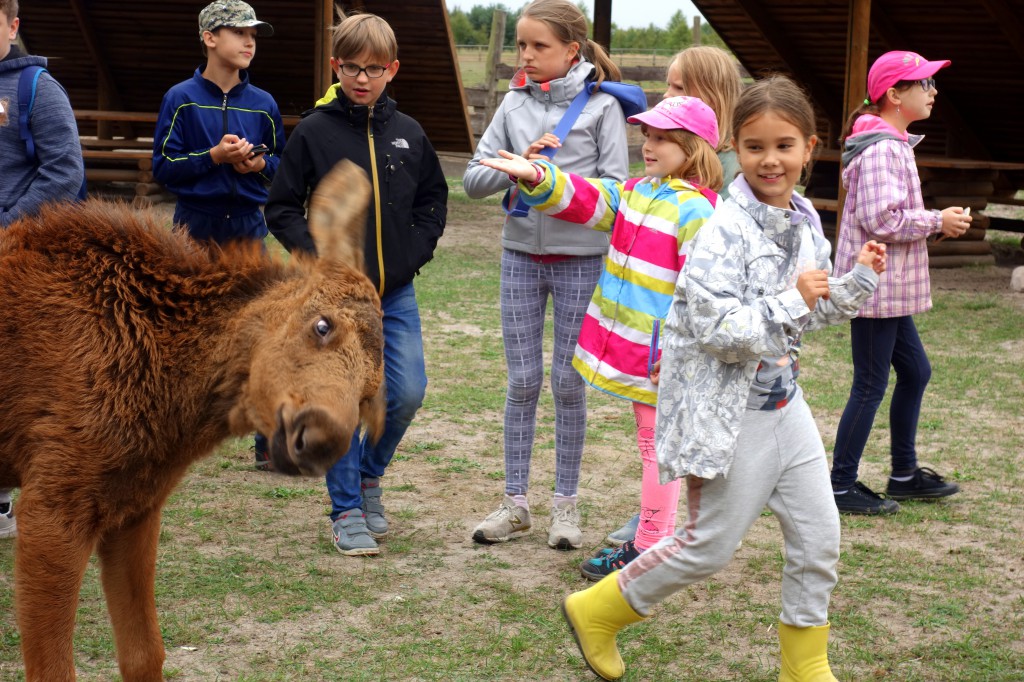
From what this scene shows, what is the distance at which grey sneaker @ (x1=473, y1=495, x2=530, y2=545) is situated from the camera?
5035 mm

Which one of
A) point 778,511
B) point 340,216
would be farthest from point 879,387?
point 340,216

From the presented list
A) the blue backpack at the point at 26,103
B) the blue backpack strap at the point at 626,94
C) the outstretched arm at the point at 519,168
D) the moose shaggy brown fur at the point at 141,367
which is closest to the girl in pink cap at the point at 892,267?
the blue backpack strap at the point at 626,94

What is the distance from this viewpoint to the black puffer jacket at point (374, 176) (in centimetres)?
462

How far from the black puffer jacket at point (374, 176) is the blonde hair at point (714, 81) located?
1275 mm

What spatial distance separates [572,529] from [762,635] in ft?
3.77

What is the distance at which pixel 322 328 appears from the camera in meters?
3.01

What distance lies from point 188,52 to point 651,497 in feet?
48.4

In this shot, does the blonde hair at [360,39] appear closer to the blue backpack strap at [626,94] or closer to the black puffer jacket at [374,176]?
the black puffer jacket at [374,176]

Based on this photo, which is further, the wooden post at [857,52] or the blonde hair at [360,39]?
the wooden post at [857,52]

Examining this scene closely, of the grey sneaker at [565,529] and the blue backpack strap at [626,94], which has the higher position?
the blue backpack strap at [626,94]

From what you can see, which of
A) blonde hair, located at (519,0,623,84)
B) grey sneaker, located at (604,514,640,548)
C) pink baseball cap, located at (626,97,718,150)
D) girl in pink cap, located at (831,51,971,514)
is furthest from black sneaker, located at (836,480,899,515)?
blonde hair, located at (519,0,623,84)

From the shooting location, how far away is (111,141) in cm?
1662

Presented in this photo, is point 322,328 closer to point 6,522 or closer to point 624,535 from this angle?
point 624,535

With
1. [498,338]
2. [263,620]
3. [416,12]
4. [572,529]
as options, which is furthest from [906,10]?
[263,620]
